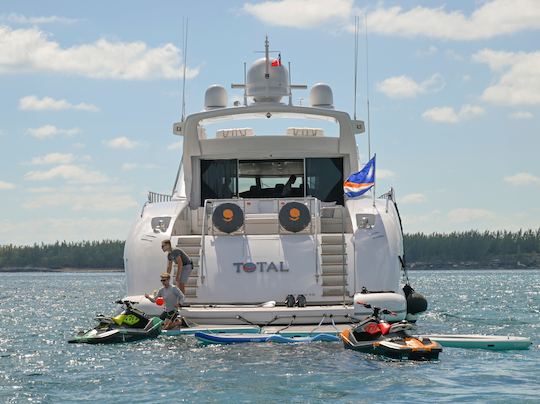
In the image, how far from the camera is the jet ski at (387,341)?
14.3 meters

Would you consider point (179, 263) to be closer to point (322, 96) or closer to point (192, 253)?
point (192, 253)

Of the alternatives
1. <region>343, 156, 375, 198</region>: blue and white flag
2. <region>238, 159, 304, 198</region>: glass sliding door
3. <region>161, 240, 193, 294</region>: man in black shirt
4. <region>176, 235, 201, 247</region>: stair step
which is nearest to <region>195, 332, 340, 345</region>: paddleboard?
<region>161, 240, 193, 294</region>: man in black shirt

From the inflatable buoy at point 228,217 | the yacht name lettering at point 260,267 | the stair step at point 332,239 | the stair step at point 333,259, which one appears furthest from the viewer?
the inflatable buoy at point 228,217

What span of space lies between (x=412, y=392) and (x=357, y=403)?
91 centimetres

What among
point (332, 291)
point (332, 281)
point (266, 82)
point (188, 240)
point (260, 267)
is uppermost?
point (266, 82)

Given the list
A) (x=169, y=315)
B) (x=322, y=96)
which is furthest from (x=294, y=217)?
(x=322, y=96)

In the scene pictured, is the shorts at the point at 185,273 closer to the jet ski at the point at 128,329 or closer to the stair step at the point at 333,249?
the jet ski at the point at 128,329

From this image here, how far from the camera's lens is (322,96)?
24750 mm

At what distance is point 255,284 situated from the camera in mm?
17969

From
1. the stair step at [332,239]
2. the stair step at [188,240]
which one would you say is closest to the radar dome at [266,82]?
the stair step at [188,240]

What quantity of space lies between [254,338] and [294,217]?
3899 millimetres

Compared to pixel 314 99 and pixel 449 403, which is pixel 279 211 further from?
pixel 449 403

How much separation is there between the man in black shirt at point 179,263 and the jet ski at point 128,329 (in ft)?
3.69

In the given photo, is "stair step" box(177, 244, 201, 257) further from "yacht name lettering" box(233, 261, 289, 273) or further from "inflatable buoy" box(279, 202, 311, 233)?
"inflatable buoy" box(279, 202, 311, 233)
